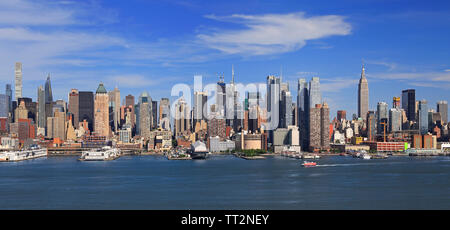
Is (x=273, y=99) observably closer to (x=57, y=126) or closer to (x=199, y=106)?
(x=199, y=106)

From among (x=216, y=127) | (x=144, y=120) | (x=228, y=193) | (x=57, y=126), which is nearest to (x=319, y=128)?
(x=216, y=127)

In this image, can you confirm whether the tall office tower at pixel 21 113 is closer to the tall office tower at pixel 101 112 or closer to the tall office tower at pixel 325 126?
the tall office tower at pixel 101 112

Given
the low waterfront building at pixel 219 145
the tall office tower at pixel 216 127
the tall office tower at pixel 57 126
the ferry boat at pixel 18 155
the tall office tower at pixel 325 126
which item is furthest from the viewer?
the tall office tower at pixel 57 126

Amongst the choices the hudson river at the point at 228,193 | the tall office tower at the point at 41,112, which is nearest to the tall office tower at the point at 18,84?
the tall office tower at the point at 41,112

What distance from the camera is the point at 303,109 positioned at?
445ft

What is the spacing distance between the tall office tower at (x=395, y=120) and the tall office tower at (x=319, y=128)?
2900 cm

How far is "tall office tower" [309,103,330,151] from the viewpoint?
4488 inches

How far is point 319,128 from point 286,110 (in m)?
17.1

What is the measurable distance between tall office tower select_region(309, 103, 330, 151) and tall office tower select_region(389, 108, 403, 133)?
95.1 ft

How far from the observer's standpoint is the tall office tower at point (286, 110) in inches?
5103

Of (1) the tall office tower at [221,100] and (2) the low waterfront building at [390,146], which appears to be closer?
(2) the low waterfront building at [390,146]

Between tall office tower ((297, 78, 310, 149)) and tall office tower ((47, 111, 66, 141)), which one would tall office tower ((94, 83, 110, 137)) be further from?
tall office tower ((297, 78, 310, 149))

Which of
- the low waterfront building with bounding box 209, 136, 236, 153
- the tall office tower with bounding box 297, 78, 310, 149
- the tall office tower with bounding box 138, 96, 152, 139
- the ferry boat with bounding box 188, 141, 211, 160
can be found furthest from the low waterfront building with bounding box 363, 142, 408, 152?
the tall office tower with bounding box 138, 96, 152, 139
